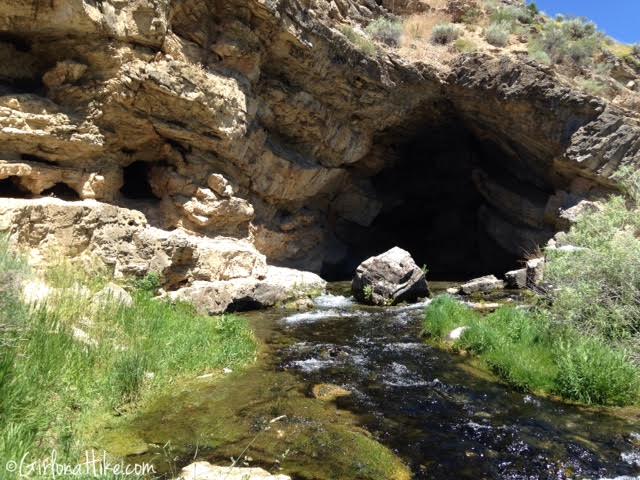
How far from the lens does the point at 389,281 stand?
48.5 feet

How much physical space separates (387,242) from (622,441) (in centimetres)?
2276

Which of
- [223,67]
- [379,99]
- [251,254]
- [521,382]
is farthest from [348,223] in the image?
[521,382]

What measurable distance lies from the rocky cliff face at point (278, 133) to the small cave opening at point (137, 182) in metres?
0.07

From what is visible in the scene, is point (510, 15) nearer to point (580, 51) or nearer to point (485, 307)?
point (580, 51)

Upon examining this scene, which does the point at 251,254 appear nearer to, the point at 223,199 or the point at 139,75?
the point at 223,199

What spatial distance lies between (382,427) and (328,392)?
1248mm

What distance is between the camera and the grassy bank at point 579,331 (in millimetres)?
6816

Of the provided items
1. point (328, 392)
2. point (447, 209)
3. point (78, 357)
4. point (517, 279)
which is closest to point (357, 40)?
point (517, 279)

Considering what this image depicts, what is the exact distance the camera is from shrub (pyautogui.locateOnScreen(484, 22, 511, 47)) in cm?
2311

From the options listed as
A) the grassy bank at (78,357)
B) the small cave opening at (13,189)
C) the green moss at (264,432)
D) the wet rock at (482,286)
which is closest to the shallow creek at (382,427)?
the green moss at (264,432)

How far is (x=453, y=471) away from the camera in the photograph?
4.92 m

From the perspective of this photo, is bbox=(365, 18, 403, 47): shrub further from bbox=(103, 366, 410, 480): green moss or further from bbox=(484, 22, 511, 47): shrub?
bbox=(103, 366, 410, 480): green moss

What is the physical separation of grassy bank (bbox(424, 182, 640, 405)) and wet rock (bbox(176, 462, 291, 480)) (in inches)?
184

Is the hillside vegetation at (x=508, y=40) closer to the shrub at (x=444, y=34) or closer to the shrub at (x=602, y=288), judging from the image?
the shrub at (x=444, y=34)
